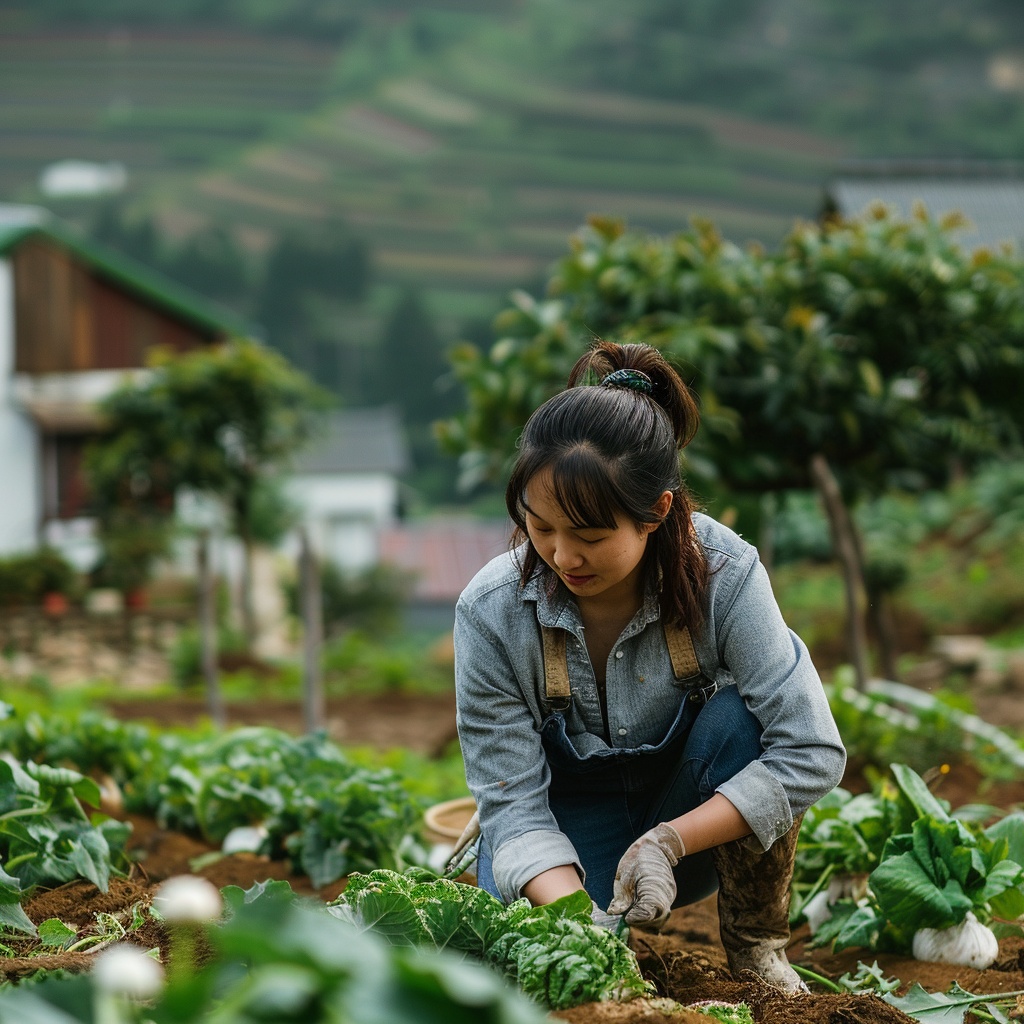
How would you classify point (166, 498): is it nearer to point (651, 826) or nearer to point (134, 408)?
point (134, 408)

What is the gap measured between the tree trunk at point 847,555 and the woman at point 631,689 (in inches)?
98.2

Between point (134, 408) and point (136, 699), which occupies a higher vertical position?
point (134, 408)

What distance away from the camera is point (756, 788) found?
6.25 feet

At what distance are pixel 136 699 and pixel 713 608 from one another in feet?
28.5

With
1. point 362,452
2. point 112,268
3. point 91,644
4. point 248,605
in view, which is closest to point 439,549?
point 362,452

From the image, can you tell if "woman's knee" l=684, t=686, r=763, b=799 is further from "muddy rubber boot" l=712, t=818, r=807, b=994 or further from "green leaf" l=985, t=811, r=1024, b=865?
"green leaf" l=985, t=811, r=1024, b=865

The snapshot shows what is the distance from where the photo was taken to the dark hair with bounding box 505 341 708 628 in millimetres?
1830

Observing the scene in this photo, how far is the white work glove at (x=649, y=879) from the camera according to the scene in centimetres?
176

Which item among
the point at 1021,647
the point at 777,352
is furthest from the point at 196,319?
the point at 777,352

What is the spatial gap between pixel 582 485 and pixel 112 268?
14.5 meters

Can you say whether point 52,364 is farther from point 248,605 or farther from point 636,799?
point 636,799

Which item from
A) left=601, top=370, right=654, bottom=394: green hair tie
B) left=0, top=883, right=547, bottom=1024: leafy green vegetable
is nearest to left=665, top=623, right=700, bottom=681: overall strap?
left=601, top=370, right=654, bottom=394: green hair tie

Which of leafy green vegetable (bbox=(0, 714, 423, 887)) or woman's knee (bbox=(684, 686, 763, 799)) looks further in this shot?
leafy green vegetable (bbox=(0, 714, 423, 887))

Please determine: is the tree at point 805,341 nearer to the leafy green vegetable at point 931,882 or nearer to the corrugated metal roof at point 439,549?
the leafy green vegetable at point 931,882
